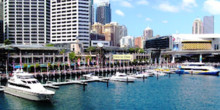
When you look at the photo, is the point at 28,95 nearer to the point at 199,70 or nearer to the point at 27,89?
the point at 27,89

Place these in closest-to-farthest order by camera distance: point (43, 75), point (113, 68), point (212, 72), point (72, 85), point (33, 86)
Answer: point (33, 86)
point (72, 85)
point (43, 75)
point (212, 72)
point (113, 68)

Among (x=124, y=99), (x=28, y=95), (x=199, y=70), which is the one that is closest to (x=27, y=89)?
(x=28, y=95)

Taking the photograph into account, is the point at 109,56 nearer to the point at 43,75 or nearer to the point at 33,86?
the point at 43,75

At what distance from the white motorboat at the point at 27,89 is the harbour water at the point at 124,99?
1.30 meters

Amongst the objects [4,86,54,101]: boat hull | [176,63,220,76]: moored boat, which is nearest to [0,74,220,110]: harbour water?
[4,86,54,101]: boat hull

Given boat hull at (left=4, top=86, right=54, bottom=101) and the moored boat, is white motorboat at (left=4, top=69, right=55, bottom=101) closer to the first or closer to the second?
boat hull at (left=4, top=86, right=54, bottom=101)

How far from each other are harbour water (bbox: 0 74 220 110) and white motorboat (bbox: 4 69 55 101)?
130 cm

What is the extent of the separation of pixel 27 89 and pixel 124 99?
24.9 m

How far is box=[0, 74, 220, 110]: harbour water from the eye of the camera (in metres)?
59.2

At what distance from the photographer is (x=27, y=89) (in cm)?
6303

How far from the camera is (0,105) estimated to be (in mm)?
59500

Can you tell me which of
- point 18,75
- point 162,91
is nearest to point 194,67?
point 162,91

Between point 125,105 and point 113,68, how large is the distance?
81.7 meters

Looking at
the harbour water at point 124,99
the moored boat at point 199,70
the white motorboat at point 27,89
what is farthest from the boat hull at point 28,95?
the moored boat at point 199,70
